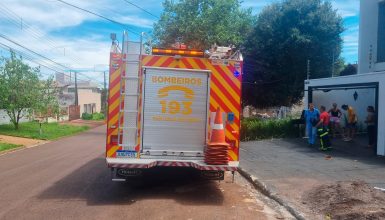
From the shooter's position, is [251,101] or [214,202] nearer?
[214,202]

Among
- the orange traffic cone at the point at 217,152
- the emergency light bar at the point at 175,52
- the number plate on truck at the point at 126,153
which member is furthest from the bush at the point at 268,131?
the number plate on truck at the point at 126,153

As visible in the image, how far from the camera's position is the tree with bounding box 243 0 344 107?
81.4 ft

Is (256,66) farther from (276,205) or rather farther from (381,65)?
(276,205)

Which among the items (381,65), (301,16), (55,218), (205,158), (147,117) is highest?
(301,16)

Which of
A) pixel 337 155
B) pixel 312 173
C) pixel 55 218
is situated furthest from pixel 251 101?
pixel 55 218

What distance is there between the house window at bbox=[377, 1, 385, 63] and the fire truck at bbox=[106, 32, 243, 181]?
14.8 meters

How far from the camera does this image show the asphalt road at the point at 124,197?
275 inches

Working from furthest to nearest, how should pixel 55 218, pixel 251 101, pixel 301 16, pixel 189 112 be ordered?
pixel 251 101
pixel 301 16
pixel 189 112
pixel 55 218

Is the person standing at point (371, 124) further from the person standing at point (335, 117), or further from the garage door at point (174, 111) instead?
the garage door at point (174, 111)

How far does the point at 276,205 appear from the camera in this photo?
25.8 feet

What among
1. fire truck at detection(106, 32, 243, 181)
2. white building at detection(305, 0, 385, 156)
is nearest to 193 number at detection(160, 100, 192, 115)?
fire truck at detection(106, 32, 243, 181)

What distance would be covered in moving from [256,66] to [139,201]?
19499 mm

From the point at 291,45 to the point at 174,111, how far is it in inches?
707

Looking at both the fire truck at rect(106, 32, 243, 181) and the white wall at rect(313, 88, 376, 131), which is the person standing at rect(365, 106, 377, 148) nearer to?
the white wall at rect(313, 88, 376, 131)
